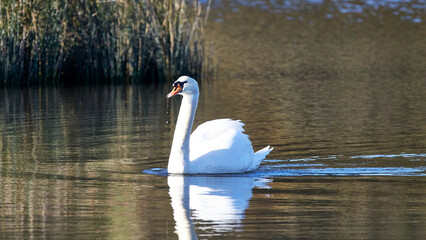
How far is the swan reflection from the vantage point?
779 cm

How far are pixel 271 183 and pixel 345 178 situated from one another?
84cm

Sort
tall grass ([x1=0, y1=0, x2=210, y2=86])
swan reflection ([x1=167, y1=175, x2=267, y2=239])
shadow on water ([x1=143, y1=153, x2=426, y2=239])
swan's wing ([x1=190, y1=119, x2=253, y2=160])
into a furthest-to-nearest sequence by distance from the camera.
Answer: tall grass ([x1=0, y1=0, x2=210, y2=86]) → swan's wing ([x1=190, y1=119, x2=253, y2=160]) → shadow on water ([x1=143, y1=153, x2=426, y2=239]) → swan reflection ([x1=167, y1=175, x2=267, y2=239])

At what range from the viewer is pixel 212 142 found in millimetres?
→ 10914

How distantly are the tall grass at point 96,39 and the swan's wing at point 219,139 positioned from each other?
29.5 feet

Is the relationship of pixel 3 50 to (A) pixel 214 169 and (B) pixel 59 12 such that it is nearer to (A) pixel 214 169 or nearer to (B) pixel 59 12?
(B) pixel 59 12

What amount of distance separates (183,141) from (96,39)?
407 inches

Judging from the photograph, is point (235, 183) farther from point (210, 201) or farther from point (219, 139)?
point (210, 201)

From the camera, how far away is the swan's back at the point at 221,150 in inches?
418

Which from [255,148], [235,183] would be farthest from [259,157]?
[255,148]

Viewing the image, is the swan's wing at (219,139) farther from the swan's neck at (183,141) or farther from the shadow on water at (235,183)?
the shadow on water at (235,183)

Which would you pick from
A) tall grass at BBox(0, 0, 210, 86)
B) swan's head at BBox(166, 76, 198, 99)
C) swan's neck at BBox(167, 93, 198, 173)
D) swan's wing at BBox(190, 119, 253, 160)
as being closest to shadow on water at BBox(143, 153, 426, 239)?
swan's neck at BBox(167, 93, 198, 173)

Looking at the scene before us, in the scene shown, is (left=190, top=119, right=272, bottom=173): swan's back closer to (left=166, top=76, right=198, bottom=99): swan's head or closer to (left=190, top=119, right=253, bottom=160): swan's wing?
(left=190, top=119, right=253, bottom=160): swan's wing

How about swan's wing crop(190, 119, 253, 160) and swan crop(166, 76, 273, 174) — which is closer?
swan crop(166, 76, 273, 174)

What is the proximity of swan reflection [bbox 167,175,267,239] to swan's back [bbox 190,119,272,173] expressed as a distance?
19cm
